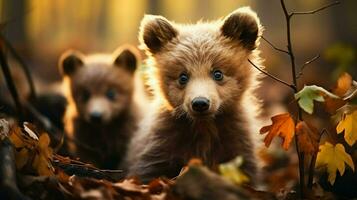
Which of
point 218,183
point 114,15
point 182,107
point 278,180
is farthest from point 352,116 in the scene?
point 114,15

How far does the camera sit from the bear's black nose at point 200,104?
17.8 ft

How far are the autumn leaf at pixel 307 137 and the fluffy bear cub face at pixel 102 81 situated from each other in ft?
13.6

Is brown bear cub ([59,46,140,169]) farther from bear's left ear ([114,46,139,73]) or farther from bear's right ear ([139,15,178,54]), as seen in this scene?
bear's right ear ([139,15,178,54])

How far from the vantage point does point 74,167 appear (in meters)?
4.79

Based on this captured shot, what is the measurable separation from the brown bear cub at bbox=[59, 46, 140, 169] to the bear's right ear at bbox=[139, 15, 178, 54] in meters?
1.98

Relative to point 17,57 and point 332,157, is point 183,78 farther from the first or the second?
point 332,157

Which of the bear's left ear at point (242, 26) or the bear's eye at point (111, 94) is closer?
the bear's left ear at point (242, 26)

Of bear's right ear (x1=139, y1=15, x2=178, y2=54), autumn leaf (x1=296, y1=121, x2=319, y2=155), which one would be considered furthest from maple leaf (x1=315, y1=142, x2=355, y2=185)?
bear's right ear (x1=139, y1=15, x2=178, y2=54)

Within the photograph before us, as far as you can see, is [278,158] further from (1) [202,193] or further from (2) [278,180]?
(1) [202,193]

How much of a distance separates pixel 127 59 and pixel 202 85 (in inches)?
122

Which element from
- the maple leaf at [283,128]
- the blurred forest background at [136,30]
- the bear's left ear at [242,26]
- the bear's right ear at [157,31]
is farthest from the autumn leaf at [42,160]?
the bear's left ear at [242,26]

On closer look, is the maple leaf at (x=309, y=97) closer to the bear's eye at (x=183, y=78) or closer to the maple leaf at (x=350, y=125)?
the maple leaf at (x=350, y=125)

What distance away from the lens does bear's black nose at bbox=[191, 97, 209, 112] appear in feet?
17.8

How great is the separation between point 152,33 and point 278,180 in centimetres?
232
